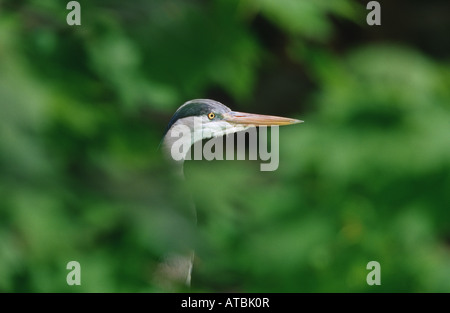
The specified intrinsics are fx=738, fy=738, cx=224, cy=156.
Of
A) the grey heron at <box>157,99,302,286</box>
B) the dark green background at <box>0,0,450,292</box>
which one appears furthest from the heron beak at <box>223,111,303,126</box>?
the dark green background at <box>0,0,450,292</box>

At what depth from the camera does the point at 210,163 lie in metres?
1.54

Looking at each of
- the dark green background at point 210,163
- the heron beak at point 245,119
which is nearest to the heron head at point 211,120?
the heron beak at point 245,119

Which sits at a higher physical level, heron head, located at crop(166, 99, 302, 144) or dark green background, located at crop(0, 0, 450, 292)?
dark green background, located at crop(0, 0, 450, 292)

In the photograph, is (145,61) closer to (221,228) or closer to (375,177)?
(221,228)

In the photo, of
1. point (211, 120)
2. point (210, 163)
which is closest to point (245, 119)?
point (211, 120)

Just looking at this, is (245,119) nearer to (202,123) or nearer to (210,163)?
(202,123)

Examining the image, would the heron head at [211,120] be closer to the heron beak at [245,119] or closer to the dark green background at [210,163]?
the heron beak at [245,119]

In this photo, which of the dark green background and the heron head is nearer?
the heron head

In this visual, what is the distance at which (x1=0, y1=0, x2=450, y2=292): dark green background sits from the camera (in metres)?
1.04

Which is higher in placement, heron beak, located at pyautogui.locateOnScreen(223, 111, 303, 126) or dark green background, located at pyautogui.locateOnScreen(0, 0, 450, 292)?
dark green background, located at pyautogui.locateOnScreen(0, 0, 450, 292)

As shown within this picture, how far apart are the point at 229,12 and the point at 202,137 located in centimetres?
74

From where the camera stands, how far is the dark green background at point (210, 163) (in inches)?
40.8

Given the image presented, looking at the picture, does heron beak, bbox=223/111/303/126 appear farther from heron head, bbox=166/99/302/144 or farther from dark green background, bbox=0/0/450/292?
dark green background, bbox=0/0/450/292

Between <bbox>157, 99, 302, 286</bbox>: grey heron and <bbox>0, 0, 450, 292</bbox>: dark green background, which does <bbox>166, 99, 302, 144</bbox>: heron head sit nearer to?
<bbox>157, 99, 302, 286</bbox>: grey heron
